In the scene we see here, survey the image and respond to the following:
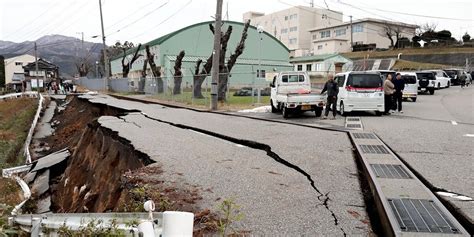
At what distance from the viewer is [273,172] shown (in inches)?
260

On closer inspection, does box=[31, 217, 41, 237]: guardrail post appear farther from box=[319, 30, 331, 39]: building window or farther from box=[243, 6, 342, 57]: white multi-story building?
box=[243, 6, 342, 57]: white multi-story building

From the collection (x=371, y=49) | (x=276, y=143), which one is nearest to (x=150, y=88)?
(x=276, y=143)

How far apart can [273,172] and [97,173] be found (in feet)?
17.3

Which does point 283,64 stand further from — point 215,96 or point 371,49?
point 215,96

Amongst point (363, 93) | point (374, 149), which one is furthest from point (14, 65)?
point (374, 149)

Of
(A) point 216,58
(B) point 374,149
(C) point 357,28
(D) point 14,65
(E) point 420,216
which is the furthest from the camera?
(D) point 14,65

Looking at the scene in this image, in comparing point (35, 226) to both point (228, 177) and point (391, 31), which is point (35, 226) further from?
point (391, 31)

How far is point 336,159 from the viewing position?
7.62 metres

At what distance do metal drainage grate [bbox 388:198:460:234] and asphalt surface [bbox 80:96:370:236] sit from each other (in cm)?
37

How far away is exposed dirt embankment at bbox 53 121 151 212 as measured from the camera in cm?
748

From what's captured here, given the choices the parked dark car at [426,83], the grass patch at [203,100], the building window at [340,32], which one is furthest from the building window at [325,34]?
the grass patch at [203,100]

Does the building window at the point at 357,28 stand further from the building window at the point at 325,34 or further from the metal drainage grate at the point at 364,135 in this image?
the metal drainage grate at the point at 364,135

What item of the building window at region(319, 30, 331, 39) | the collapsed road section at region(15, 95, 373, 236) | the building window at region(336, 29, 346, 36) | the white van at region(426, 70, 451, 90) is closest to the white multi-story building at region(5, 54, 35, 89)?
the building window at region(319, 30, 331, 39)

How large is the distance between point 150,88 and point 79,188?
28.5m
